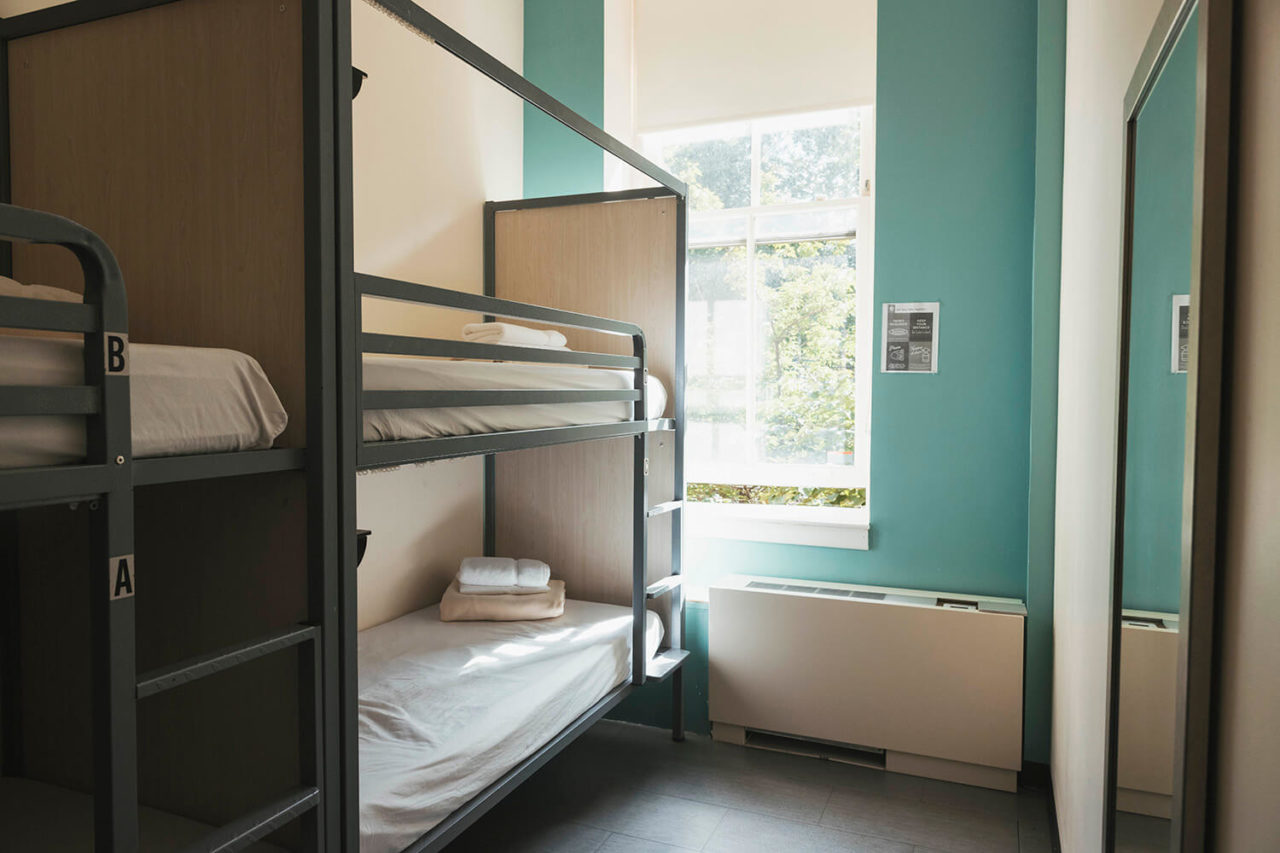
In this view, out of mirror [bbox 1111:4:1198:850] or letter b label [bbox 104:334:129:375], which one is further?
letter b label [bbox 104:334:129:375]

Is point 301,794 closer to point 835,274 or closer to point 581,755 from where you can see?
point 581,755

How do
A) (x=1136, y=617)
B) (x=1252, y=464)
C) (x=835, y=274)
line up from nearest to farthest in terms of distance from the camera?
(x=1252, y=464) < (x=1136, y=617) < (x=835, y=274)

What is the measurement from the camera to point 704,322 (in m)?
3.43

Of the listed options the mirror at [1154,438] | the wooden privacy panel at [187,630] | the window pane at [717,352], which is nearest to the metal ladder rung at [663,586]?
the window pane at [717,352]

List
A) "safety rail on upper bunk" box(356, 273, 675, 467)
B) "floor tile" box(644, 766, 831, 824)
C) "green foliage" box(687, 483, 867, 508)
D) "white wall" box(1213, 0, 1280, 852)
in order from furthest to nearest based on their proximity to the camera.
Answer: "green foliage" box(687, 483, 867, 508) → "floor tile" box(644, 766, 831, 824) → "safety rail on upper bunk" box(356, 273, 675, 467) → "white wall" box(1213, 0, 1280, 852)

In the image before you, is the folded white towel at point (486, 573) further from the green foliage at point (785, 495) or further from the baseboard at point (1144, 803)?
the baseboard at point (1144, 803)

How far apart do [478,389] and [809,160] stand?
6.38ft

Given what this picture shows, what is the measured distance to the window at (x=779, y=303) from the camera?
10.5ft

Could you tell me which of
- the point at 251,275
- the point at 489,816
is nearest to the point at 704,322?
the point at 489,816

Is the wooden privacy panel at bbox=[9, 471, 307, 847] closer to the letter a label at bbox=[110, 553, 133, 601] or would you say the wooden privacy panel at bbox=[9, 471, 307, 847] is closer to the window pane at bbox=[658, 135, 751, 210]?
the letter a label at bbox=[110, 553, 133, 601]

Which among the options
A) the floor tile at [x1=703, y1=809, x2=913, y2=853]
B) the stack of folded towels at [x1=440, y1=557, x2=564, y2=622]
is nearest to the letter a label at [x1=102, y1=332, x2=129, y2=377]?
the stack of folded towels at [x1=440, y1=557, x2=564, y2=622]

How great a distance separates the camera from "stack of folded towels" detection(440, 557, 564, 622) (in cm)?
271

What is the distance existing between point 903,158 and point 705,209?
2.61 ft

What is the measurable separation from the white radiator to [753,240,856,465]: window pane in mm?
556
